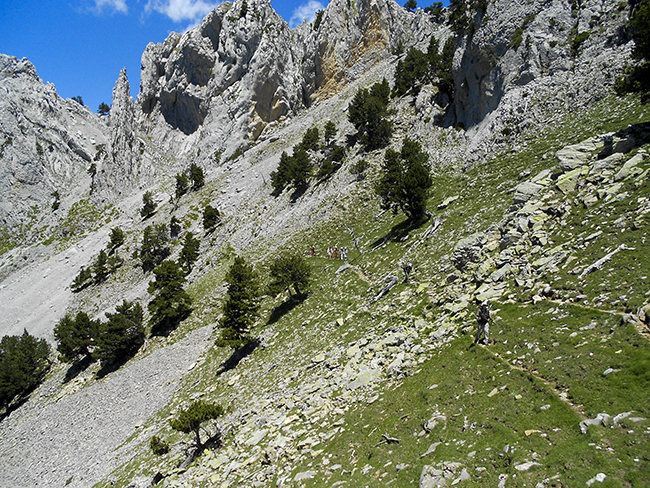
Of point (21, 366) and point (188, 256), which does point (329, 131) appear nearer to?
point (188, 256)

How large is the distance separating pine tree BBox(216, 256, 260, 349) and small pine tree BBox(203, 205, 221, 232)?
43711 mm

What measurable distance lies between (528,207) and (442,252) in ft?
24.4

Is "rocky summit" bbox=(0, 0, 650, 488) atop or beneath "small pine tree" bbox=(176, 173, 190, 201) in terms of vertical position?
beneath

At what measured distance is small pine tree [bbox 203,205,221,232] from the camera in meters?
76.8

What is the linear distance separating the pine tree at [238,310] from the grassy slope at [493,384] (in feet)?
14.6

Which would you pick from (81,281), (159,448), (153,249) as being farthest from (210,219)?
(159,448)

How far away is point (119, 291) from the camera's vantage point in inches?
2808

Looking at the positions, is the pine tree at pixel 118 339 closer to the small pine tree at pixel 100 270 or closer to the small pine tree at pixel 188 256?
the small pine tree at pixel 188 256

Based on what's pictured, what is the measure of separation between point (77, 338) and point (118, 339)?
11.6 m

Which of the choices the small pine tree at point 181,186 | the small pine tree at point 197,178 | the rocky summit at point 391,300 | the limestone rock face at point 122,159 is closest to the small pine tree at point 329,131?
the rocky summit at point 391,300

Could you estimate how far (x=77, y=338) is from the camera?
5278cm

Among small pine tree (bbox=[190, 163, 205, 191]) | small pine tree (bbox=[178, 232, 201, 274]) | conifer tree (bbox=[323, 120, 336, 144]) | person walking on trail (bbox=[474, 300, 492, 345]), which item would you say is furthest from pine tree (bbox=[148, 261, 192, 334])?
small pine tree (bbox=[190, 163, 205, 191])

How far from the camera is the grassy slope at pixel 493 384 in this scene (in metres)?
9.10

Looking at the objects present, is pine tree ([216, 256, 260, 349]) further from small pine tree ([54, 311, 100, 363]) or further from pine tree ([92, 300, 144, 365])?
small pine tree ([54, 311, 100, 363])
